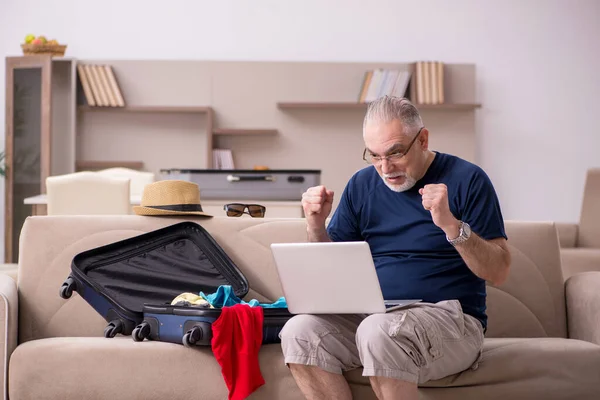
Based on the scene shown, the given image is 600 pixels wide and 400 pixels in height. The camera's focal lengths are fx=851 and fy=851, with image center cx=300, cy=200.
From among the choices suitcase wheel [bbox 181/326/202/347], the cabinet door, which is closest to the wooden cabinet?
the cabinet door

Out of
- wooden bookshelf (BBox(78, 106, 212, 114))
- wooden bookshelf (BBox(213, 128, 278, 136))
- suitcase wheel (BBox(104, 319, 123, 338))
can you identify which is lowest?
suitcase wheel (BBox(104, 319, 123, 338))

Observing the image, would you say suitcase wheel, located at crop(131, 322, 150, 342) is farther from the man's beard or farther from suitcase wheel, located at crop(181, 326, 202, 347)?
the man's beard

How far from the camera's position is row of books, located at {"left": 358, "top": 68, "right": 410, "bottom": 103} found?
675cm

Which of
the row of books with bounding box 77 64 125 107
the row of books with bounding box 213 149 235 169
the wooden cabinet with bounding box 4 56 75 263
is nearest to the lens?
the wooden cabinet with bounding box 4 56 75 263

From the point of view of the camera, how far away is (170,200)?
2873 mm

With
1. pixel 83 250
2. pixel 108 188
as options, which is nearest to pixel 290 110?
pixel 108 188

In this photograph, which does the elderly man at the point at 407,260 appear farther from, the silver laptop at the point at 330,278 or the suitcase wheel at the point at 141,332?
the suitcase wheel at the point at 141,332

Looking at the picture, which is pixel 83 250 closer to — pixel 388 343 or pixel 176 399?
pixel 176 399

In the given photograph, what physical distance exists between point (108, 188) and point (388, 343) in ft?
8.40

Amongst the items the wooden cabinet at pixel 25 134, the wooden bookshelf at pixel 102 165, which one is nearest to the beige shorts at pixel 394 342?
the wooden cabinet at pixel 25 134

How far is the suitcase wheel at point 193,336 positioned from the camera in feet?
7.76

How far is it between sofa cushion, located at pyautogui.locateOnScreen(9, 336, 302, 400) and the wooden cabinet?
4261 millimetres

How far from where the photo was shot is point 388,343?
6.79 ft

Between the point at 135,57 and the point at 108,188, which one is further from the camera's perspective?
the point at 135,57
